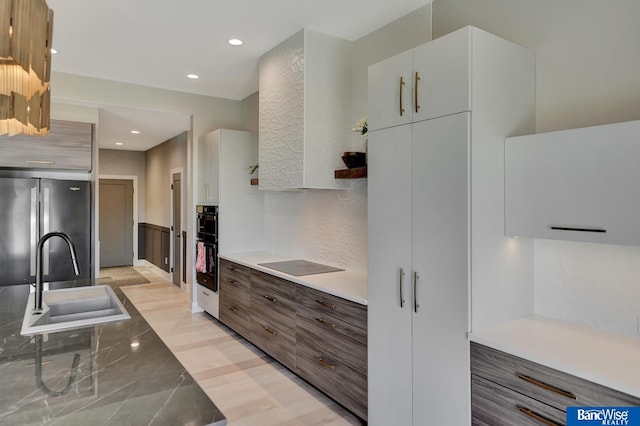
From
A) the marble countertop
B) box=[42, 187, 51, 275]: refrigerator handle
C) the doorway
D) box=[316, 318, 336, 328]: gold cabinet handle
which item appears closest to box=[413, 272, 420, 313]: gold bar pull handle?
box=[316, 318, 336, 328]: gold cabinet handle

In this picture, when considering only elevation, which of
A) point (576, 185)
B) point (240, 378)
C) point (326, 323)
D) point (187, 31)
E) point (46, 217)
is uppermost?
point (187, 31)

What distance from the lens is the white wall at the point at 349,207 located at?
119 inches

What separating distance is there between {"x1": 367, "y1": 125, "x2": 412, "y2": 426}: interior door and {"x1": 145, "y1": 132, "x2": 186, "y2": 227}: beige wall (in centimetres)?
503

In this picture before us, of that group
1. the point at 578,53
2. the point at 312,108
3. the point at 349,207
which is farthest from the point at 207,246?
the point at 578,53

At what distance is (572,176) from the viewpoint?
5.79 feet

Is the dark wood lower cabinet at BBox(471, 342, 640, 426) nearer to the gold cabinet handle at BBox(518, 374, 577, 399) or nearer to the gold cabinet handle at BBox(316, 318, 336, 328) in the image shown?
the gold cabinet handle at BBox(518, 374, 577, 399)

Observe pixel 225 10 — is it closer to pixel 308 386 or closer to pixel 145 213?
pixel 308 386

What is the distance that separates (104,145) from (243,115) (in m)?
4.11

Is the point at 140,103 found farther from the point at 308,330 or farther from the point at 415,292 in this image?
the point at 415,292

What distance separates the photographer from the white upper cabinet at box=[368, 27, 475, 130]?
195 cm

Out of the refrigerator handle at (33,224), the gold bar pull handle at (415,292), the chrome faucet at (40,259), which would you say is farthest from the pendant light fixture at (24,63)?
the refrigerator handle at (33,224)

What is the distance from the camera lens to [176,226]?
7172 mm

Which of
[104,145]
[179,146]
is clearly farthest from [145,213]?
[179,146]

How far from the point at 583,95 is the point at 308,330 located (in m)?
2.30
